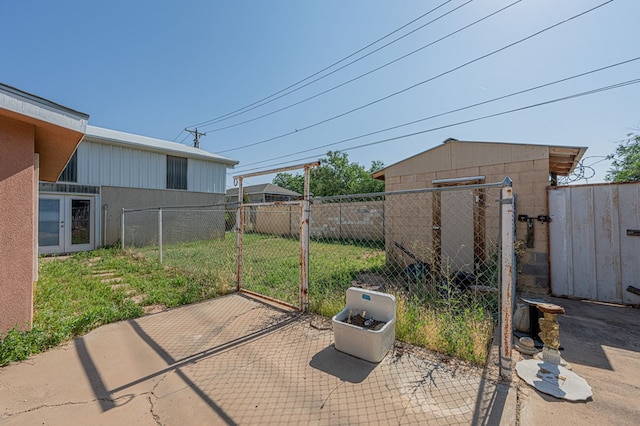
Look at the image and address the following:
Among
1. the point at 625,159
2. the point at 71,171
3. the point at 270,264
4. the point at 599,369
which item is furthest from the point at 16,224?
the point at 625,159

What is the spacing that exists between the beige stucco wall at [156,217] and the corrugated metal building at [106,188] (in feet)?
0.10

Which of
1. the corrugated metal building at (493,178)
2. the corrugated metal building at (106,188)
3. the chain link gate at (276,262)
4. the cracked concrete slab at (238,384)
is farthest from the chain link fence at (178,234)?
the corrugated metal building at (493,178)

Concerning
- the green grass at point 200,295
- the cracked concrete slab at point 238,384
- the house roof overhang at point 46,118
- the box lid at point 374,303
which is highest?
the house roof overhang at point 46,118

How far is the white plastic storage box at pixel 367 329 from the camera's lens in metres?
2.32

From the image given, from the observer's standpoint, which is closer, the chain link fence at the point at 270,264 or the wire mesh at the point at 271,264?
the chain link fence at the point at 270,264

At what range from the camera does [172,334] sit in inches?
116

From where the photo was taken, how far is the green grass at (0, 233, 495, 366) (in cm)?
261

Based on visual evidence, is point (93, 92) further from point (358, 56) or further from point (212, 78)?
point (358, 56)

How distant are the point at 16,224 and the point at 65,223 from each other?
8.74 metres

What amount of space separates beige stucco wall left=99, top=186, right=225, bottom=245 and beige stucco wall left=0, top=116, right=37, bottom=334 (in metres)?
7.02

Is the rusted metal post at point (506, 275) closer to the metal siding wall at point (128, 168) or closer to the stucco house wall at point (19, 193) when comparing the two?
the stucco house wall at point (19, 193)

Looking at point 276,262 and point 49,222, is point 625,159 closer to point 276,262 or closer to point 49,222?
point 276,262

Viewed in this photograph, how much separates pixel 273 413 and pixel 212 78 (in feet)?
37.4

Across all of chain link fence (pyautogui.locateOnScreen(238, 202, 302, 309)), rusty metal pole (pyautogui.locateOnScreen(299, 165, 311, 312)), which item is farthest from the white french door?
rusty metal pole (pyautogui.locateOnScreen(299, 165, 311, 312))
